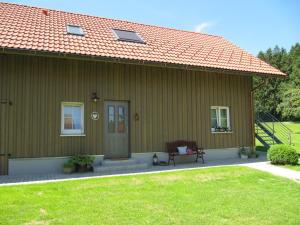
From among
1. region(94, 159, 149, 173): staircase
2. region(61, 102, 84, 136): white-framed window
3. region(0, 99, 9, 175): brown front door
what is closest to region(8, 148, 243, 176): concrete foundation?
region(0, 99, 9, 175): brown front door

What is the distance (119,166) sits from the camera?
432 inches

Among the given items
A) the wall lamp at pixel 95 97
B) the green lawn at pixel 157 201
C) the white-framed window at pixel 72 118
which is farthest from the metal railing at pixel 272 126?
the white-framed window at pixel 72 118

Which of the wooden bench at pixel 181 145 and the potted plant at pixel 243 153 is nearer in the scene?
the wooden bench at pixel 181 145

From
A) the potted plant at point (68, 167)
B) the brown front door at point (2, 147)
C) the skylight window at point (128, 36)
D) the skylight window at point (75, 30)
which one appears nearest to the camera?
the brown front door at point (2, 147)

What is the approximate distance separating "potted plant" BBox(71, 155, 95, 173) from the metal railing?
990 cm

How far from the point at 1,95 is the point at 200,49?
8.81m

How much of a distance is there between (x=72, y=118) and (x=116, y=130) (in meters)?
1.71

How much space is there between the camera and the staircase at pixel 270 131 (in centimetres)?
1595

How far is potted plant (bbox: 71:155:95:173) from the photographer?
34.2 feet

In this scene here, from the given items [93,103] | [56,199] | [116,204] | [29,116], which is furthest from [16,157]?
[116,204]

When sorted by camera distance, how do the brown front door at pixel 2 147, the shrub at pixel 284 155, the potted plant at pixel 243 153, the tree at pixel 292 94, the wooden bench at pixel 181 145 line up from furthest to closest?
the tree at pixel 292 94
the potted plant at pixel 243 153
the wooden bench at pixel 181 145
the shrub at pixel 284 155
the brown front door at pixel 2 147

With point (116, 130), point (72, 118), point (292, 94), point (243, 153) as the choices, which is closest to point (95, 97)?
point (72, 118)

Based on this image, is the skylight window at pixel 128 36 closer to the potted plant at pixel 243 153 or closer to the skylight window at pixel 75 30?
the skylight window at pixel 75 30

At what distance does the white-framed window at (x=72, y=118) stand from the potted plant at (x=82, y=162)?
3.15 feet
